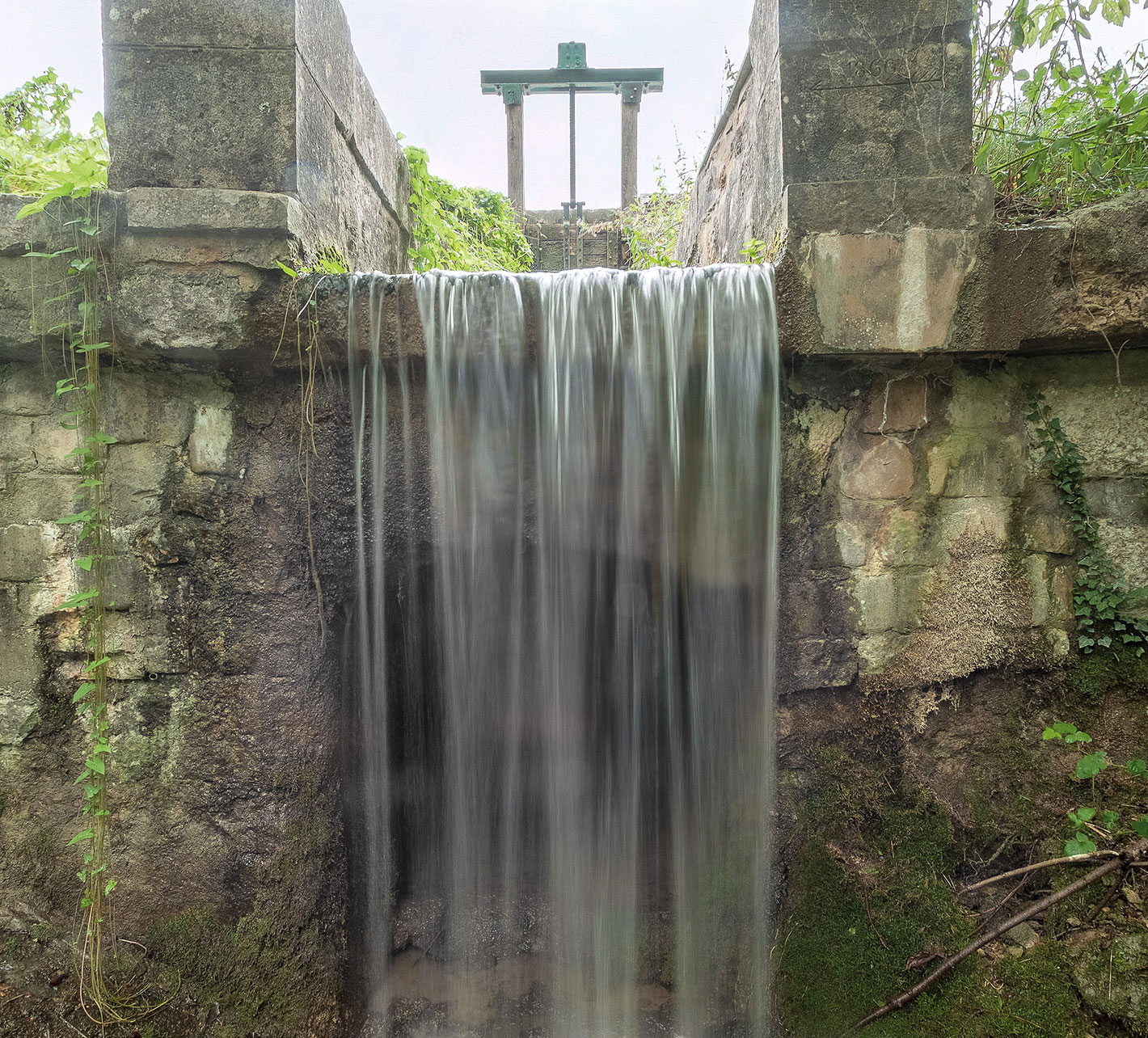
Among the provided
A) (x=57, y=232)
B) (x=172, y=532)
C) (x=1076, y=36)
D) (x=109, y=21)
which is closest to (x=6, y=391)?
(x=57, y=232)

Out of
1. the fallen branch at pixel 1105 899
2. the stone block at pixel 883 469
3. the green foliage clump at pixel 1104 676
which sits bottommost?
the fallen branch at pixel 1105 899

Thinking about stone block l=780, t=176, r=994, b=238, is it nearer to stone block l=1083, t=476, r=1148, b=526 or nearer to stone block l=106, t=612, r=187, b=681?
stone block l=1083, t=476, r=1148, b=526

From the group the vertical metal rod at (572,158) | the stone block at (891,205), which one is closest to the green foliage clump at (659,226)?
the vertical metal rod at (572,158)

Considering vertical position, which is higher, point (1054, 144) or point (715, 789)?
point (1054, 144)

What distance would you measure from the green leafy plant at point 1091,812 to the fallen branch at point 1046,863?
0.09 ft

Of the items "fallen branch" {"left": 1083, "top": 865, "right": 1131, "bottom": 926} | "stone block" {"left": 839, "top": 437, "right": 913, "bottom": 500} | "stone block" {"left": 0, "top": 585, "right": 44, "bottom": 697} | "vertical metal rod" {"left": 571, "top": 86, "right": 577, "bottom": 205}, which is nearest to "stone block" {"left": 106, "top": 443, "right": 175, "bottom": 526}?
"stone block" {"left": 0, "top": 585, "right": 44, "bottom": 697}

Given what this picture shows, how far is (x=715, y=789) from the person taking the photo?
102 inches

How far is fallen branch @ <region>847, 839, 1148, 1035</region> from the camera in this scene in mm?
2270

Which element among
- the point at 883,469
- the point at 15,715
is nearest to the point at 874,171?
the point at 883,469

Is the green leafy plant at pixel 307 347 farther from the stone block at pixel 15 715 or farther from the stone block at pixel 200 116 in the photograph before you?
the stone block at pixel 15 715

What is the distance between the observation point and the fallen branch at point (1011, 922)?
2270 millimetres

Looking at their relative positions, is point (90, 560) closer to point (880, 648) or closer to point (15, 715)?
point (15, 715)

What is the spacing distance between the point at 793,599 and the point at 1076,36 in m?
2.45

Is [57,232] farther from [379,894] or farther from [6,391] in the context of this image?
[379,894]
